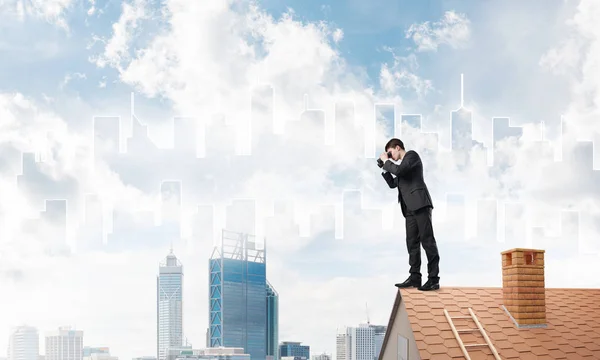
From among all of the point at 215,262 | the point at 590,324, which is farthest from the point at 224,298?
the point at 590,324

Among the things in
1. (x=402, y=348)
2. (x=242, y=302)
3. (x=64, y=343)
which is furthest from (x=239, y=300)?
(x=402, y=348)

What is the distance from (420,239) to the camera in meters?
8.06

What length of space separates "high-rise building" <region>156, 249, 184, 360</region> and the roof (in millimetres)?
118841

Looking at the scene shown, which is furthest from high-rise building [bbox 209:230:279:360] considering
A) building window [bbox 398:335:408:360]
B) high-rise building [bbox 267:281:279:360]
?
building window [bbox 398:335:408:360]

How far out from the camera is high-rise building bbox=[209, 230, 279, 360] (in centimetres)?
9669

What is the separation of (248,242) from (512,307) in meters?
92.4

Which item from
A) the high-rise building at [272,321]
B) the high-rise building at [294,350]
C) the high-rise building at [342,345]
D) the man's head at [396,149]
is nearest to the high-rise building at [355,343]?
the high-rise building at [342,345]

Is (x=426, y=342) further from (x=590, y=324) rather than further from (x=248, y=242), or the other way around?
(x=248, y=242)

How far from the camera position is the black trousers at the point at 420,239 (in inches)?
314

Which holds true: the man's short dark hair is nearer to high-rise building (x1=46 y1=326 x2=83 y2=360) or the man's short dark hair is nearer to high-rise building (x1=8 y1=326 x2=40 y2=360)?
high-rise building (x1=8 y1=326 x2=40 y2=360)

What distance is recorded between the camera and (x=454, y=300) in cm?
911

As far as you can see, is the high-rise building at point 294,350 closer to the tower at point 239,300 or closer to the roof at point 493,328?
the tower at point 239,300

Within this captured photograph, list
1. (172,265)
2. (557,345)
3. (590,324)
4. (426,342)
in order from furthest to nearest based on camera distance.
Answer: (172,265) → (590,324) → (557,345) → (426,342)

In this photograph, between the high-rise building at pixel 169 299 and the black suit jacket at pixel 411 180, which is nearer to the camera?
the black suit jacket at pixel 411 180
